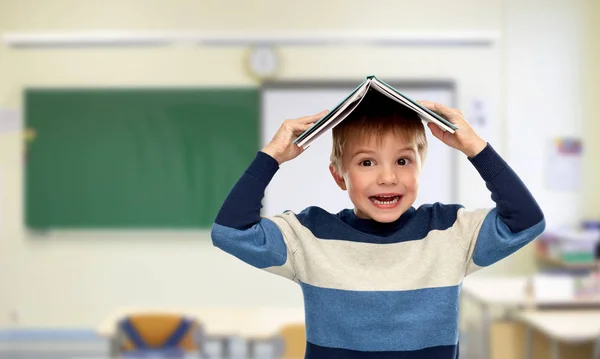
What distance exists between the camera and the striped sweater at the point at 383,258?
959mm

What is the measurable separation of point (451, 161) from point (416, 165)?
3395 mm

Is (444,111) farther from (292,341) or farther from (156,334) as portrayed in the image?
(156,334)

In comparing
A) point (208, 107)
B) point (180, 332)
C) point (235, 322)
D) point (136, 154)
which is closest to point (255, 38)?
point (208, 107)

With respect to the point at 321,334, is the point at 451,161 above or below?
above

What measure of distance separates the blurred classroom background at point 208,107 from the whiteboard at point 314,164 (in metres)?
0.01

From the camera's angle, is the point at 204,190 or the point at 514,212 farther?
the point at 204,190

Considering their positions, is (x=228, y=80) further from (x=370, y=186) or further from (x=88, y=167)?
(x=370, y=186)

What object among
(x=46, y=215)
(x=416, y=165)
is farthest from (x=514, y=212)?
(x=46, y=215)

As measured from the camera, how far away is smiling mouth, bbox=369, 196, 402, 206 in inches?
38.7

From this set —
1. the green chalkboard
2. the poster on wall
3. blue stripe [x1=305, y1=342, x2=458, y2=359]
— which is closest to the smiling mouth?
blue stripe [x1=305, y1=342, x2=458, y2=359]

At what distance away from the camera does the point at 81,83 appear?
4.35 meters

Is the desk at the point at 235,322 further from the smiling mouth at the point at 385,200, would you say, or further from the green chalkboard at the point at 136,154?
the smiling mouth at the point at 385,200

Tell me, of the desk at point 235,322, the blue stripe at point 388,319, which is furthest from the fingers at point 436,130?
the desk at point 235,322

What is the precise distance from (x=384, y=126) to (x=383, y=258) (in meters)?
0.21
